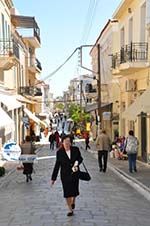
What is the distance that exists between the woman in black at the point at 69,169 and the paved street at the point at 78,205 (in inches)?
15.8

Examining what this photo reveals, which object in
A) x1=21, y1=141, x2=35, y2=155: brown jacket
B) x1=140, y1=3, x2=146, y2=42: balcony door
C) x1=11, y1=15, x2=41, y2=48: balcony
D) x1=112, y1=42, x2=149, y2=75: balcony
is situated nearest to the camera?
x1=21, y1=141, x2=35, y2=155: brown jacket

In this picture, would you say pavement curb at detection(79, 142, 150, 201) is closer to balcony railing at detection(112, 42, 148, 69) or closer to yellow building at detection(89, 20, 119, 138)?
balcony railing at detection(112, 42, 148, 69)

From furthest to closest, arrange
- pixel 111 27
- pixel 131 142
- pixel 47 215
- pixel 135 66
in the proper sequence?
pixel 111 27 → pixel 135 66 → pixel 131 142 → pixel 47 215

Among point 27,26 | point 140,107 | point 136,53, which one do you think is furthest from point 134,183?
point 27,26

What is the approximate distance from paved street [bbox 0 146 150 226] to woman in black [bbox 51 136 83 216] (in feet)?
1.32

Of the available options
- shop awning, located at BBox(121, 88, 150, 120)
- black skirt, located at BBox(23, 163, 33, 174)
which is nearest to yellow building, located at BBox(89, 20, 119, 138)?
shop awning, located at BBox(121, 88, 150, 120)

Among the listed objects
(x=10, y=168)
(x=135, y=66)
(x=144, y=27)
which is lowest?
(x=10, y=168)

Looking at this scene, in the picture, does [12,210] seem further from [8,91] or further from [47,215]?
[8,91]

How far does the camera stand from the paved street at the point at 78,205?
9.99 m

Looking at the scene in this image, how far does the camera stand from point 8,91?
1364 inches

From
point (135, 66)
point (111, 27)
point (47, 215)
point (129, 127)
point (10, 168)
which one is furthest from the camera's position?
point (111, 27)

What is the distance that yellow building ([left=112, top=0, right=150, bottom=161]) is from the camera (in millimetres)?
23195

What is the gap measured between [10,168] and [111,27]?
19.0 metres

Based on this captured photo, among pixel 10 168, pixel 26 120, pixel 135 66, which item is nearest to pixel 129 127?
pixel 135 66
